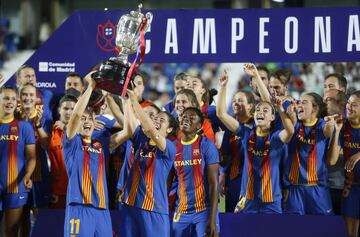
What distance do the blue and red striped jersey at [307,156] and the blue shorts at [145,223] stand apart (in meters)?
1.39

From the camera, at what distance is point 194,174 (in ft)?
29.4

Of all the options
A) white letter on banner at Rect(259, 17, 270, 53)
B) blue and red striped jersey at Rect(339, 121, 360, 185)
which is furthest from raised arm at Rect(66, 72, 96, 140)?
blue and red striped jersey at Rect(339, 121, 360, 185)

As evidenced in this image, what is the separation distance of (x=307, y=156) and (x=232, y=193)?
90 centimetres

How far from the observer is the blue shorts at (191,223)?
29.3 ft

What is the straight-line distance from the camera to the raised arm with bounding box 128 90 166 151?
28.4 ft

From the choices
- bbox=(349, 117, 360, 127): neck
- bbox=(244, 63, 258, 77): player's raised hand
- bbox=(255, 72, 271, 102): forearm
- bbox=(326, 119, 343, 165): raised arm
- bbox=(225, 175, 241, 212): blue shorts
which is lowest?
bbox=(225, 175, 241, 212): blue shorts

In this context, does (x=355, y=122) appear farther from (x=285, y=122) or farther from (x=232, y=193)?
(x=232, y=193)

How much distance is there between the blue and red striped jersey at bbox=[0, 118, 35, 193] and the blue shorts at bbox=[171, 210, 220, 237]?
5.68 ft

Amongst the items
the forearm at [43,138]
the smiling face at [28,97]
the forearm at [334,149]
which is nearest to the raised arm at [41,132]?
the forearm at [43,138]

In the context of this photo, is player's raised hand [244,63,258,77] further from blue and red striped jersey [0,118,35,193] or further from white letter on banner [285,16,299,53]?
blue and red striped jersey [0,118,35,193]

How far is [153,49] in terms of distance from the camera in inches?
371

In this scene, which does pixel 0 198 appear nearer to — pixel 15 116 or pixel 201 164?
pixel 15 116

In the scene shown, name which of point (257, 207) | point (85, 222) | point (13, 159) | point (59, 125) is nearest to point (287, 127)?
point (257, 207)

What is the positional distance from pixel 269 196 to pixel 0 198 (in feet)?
9.34
